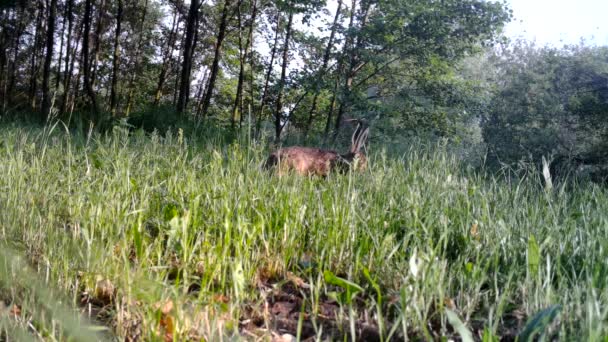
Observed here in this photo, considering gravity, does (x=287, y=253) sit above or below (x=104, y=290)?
above

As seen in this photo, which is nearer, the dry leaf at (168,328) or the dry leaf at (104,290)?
the dry leaf at (168,328)

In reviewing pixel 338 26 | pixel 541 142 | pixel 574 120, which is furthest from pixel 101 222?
pixel 338 26

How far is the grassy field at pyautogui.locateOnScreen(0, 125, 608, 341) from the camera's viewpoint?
160cm

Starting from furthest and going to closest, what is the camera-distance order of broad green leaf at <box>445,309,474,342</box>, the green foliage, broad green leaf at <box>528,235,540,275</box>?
the green foliage, broad green leaf at <box>528,235,540,275</box>, broad green leaf at <box>445,309,474,342</box>

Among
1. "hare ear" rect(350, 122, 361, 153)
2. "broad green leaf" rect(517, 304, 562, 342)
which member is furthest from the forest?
"hare ear" rect(350, 122, 361, 153)

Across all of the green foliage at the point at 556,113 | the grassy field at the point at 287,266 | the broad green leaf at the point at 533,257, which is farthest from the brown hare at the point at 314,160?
the broad green leaf at the point at 533,257

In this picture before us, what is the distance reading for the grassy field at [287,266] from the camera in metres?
1.60

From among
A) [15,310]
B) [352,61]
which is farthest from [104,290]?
[352,61]

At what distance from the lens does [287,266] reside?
2.35m

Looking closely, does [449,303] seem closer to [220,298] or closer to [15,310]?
[220,298]

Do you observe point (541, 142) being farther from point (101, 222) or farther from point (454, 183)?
point (101, 222)

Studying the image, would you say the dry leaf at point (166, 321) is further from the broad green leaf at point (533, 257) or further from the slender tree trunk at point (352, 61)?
the slender tree trunk at point (352, 61)

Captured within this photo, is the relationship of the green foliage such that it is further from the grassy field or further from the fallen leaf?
the fallen leaf

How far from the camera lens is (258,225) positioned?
2299mm
